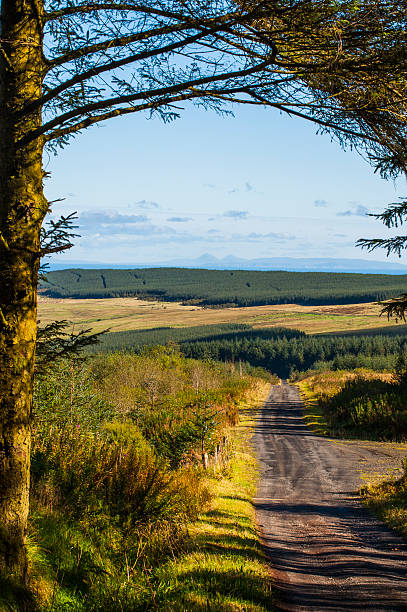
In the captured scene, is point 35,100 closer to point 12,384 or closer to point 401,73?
point 12,384

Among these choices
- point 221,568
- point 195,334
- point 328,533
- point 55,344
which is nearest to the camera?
point 221,568

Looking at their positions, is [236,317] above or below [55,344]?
below

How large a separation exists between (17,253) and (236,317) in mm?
Answer: 176172

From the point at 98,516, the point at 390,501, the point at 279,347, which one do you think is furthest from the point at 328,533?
the point at 279,347

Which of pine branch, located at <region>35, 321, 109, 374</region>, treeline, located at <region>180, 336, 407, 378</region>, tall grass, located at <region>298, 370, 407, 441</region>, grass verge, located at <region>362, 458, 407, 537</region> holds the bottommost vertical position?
treeline, located at <region>180, 336, 407, 378</region>

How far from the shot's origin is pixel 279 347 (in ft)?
383

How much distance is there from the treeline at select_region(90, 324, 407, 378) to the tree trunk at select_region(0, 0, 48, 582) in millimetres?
88324

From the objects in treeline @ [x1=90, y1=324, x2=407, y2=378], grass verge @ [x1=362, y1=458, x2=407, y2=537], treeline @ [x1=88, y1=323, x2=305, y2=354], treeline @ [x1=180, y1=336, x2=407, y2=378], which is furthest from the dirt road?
treeline @ [x1=88, y1=323, x2=305, y2=354]

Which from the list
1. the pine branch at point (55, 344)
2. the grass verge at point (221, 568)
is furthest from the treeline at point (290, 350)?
the pine branch at point (55, 344)

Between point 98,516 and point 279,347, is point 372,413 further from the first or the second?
point 279,347

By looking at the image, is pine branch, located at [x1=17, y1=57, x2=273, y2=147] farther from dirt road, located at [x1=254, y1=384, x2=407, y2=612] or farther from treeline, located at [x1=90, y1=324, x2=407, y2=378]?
treeline, located at [x1=90, y1=324, x2=407, y2=378]

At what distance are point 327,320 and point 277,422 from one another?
139 m

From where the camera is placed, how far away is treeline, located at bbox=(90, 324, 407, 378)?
4053 inches

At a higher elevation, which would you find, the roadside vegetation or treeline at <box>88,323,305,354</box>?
the roadside vegetation
